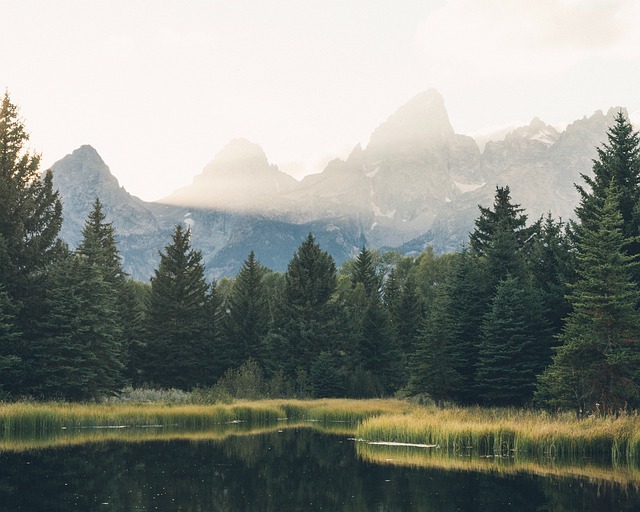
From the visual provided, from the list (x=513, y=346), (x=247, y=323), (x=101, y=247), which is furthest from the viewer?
(x=247, y=323)

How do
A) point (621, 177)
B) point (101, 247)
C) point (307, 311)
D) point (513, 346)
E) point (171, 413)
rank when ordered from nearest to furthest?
A: point (621, 177) → point (171, 413) → point (513, 346) → point (101, 247) → point (307, 311)

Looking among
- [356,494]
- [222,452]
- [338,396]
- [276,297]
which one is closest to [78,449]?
[222,452]

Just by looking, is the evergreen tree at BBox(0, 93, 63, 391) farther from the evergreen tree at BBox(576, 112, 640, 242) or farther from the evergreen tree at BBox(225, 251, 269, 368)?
the evergreen tree at BBox(576, 112, 640, 242)

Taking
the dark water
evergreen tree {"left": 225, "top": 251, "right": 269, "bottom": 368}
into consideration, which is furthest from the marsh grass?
evergreen tree {"left": 225, "top": 251, "right": 269, "bottom": 368}

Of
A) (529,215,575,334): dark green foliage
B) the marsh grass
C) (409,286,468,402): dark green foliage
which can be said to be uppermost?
(529,215,575,334): dark green foliage

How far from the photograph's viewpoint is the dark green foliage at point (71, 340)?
45.2 meters

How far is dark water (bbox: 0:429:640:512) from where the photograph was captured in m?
18.2

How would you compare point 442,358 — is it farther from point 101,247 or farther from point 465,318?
point 101,247

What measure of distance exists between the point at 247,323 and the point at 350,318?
1214 centimetres

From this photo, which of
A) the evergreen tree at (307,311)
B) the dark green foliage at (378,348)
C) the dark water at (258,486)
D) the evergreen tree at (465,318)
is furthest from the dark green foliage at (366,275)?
the dark water at (258,486)

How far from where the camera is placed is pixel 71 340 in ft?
156

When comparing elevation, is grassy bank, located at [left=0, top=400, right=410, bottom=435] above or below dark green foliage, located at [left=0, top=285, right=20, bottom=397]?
below

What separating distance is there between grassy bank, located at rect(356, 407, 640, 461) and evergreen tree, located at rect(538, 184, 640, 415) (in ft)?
7.74

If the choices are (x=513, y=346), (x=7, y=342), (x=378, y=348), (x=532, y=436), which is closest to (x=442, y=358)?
(x=513, y=346)
